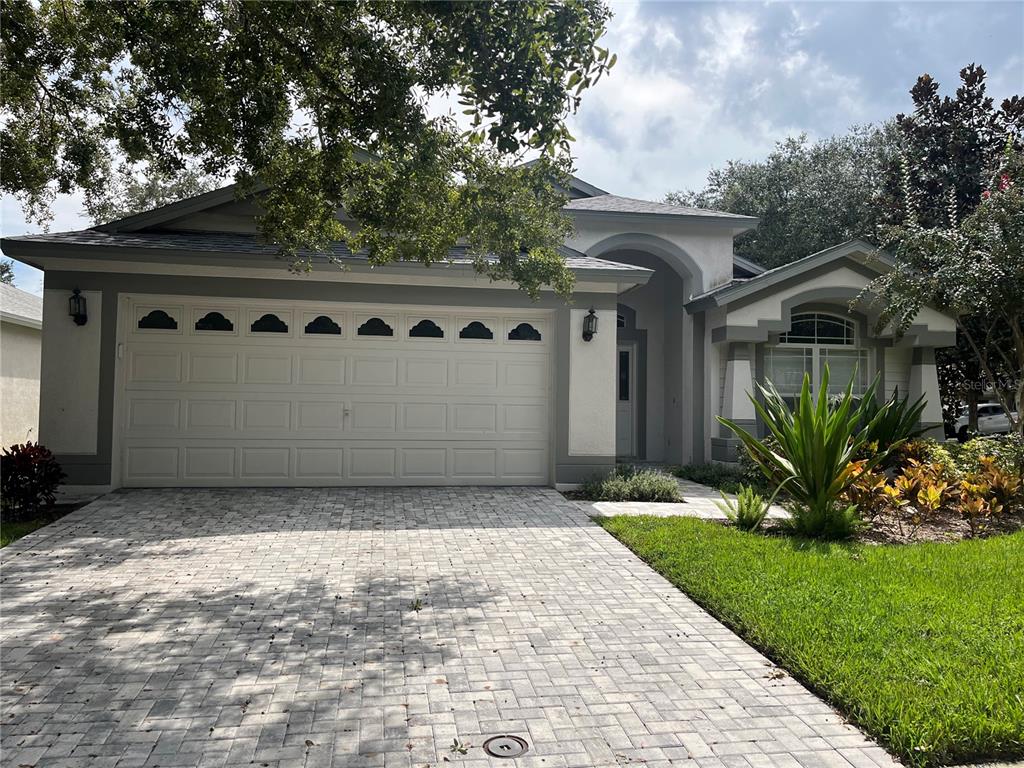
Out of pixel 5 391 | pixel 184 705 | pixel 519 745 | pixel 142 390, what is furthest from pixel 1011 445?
pixel 5 391

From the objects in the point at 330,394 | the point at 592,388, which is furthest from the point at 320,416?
the point at 592,388

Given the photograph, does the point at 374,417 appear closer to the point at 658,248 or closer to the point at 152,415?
the point at 152,415

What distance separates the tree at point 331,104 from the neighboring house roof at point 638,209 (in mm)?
6508

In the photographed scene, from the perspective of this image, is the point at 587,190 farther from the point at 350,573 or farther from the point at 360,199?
the point at 350,573

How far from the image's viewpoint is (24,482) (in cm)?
823

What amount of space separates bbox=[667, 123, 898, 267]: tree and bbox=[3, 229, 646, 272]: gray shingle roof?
12393mm

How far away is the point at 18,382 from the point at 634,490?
544 inches

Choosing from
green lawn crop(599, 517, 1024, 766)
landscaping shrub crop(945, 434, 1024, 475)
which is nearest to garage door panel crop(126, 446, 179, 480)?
green lawn crop(599, 517, 1024, 766)

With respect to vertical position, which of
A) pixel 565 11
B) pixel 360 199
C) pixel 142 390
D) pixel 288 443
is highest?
pixel 565 11

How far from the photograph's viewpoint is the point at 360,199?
7219mm

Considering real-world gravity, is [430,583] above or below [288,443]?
below

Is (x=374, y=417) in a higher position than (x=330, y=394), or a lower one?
lower

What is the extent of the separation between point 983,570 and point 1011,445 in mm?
5408

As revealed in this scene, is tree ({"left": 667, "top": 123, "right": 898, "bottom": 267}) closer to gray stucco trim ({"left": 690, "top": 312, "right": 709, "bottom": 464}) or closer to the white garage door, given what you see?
gray stucco trim ({"left": 690, "top": 312, "right": 709, "bottom": 464})
